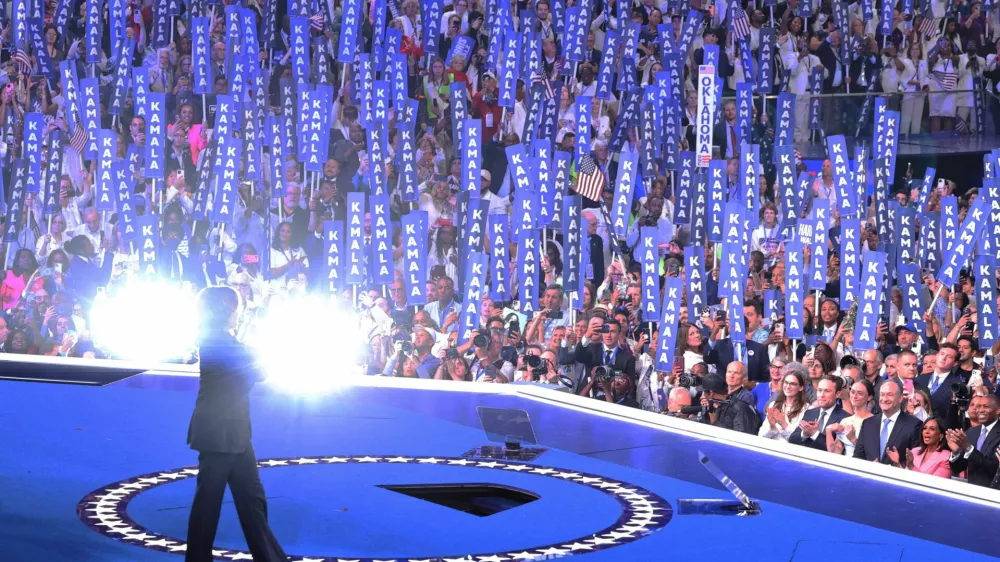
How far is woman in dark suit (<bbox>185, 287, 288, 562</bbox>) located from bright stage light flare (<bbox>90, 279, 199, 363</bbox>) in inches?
281

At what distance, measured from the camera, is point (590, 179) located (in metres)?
13.7

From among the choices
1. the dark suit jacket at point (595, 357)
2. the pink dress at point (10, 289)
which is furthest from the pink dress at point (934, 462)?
the pink dress at point (10, 289)

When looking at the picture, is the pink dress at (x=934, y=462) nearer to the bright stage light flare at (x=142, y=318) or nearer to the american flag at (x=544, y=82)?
the bright stage light flare at (x=142, y=318)

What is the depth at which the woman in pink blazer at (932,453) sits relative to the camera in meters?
7.97

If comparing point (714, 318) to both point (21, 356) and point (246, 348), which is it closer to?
point (21, 356)

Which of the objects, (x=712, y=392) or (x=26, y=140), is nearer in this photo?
(x=712, y=392)

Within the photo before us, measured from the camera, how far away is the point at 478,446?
24.6 ft

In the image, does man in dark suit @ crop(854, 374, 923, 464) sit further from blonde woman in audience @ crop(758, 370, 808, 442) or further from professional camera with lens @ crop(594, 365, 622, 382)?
professional camera with lens @ crop(594, 365, 622, 382)

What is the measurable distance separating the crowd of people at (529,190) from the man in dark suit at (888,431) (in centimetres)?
1

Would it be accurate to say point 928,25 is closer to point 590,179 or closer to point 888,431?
point 590,179

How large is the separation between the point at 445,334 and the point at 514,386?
2.77m

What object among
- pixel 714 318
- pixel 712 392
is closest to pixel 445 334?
pixel 714 318

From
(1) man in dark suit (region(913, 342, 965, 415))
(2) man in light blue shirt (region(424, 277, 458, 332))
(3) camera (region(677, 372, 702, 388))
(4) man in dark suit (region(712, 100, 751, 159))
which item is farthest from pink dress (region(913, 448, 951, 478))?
(4) man in dark suit (region(712, 100, 751, 159))

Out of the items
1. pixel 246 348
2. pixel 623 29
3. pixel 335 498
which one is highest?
pixel 623 29
